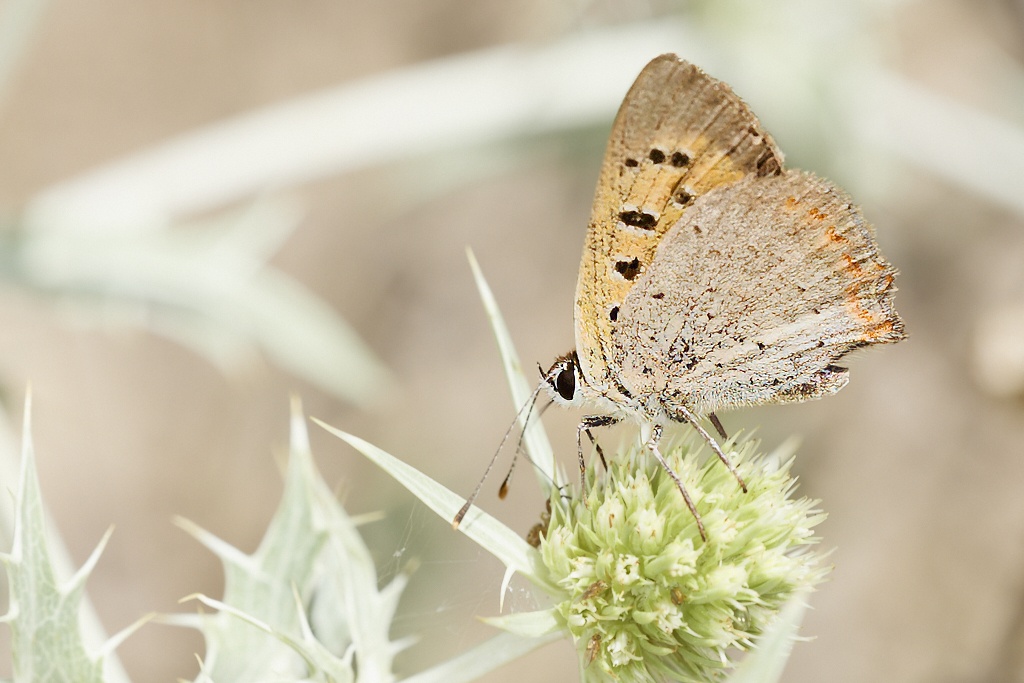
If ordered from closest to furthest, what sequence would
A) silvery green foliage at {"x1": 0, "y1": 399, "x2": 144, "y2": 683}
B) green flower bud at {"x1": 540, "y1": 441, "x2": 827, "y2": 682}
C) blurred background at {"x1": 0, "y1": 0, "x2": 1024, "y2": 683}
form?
silvery green foliage at {"x1": 0, "y1": 399, "x2": 144, "y2": 683} < green flower bud at {"x1": 540, "y1": 441, "x2": 827, "y2": 682} < blurred background at {"x1": 0, "y1": 0, "x2": 1024, "y2": 683}

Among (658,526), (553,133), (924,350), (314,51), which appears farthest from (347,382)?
(924,350)

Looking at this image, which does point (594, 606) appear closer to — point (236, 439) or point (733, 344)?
point (733, 344)

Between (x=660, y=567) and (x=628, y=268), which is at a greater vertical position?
(x=628, y=268)

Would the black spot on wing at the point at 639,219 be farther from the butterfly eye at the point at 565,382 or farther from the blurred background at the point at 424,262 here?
the blurred background at the point at 424,262

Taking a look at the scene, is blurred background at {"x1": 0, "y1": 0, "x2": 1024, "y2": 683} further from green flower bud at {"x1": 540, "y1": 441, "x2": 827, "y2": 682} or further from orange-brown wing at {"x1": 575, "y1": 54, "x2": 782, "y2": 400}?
orange-brown wing at {"x1": 575, "y1": 54, "x2": 782, "y2": 400}

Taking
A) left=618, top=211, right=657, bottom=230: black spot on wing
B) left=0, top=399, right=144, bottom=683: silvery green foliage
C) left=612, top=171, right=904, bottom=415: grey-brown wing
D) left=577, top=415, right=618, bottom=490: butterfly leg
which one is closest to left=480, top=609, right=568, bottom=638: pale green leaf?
left=577, top=415, right=618, bottom=490: butterfly leg

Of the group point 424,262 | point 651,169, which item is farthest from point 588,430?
point 424,262

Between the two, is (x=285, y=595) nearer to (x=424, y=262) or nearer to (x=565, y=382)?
(x=565, y=382)
